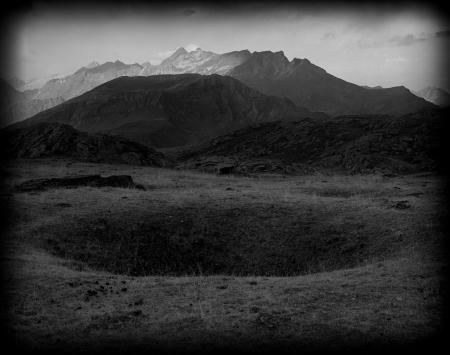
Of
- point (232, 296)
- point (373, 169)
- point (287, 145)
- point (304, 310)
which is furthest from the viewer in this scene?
point (287, 145)

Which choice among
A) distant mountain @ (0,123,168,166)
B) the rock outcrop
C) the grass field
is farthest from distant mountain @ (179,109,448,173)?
the grass field

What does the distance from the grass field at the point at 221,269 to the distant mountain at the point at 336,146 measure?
40080mm

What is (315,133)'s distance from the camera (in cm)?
10481

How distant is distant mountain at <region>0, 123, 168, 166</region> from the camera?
74.5 meters

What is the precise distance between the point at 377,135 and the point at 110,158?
5363 cm

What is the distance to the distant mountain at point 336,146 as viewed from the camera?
2835 inches

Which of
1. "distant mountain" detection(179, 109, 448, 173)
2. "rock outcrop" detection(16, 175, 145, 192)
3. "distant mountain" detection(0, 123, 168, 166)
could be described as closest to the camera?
"rock outcrop" detection(16, 175, 145, 192)

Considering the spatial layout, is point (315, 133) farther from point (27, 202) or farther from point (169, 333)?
point (169, 333)

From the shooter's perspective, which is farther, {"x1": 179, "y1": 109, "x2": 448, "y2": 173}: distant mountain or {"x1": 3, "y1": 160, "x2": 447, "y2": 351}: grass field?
{"x1": 179, "y1": 109, "x2": 448, "y2": 173}: distant mountain

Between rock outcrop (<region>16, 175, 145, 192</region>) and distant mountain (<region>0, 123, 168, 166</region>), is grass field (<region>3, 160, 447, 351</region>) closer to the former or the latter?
rock outcrop (<region>16, 175, 145, 192</region>)

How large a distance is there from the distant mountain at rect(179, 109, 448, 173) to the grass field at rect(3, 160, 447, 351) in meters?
40.1

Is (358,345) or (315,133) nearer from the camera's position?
(358,345)

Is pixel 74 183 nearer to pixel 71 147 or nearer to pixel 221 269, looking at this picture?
pixel 221 269

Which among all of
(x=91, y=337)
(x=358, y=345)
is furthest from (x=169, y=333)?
(x=358, y=345)
